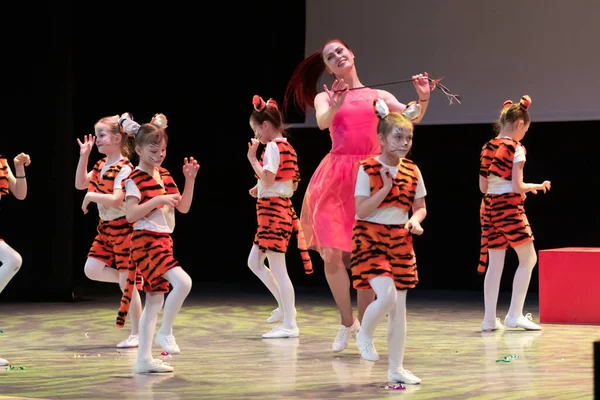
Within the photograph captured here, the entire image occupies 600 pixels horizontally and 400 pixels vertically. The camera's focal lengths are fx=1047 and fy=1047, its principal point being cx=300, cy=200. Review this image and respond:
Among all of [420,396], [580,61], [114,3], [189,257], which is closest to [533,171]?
[580,61]

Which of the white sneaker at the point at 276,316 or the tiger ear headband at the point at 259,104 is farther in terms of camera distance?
the white sneaker at the point at 276,316

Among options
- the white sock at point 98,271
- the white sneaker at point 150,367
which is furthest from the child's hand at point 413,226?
the white sock at point 98,271

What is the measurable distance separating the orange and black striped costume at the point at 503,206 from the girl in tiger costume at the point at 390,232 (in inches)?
87.0

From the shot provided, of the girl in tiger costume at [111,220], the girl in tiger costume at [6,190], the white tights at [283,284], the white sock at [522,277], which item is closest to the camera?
the girl in tiger costume at [6,190]

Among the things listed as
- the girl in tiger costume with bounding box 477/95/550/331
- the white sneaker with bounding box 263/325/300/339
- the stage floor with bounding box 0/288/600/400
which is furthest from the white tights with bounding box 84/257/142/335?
the girl in tiger costume with bounding box 477/95/550/331

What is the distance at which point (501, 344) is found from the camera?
6.11 m

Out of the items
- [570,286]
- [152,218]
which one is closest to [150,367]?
[152,218]

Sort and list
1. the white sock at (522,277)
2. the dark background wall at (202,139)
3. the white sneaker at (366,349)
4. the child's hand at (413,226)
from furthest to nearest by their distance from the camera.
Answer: the dark background wall at (202,139) < the white sock at (522,277) < the white sneaker at (366,349) < the child's hand at (413,226)

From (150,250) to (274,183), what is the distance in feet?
5.75

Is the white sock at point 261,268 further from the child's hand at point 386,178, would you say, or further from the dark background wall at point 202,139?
the dark background wall at point 202,139

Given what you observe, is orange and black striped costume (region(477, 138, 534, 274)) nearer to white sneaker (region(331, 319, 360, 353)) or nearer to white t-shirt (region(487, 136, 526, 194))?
white t-shirt (region(487, 136, 526, 194))

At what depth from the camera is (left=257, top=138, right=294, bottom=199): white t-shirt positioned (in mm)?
6383

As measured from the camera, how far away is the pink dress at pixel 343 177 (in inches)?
225

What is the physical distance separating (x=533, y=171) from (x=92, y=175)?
447 cm
